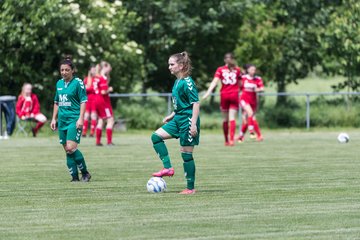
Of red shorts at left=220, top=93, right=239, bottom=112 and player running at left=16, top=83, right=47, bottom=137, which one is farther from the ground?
red shorts at left=220, top=93, right=239, bottom=112

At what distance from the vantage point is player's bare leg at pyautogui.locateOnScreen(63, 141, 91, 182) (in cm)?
1611

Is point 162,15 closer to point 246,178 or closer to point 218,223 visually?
point 246,178

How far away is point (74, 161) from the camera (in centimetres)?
1628

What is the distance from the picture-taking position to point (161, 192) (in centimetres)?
1437

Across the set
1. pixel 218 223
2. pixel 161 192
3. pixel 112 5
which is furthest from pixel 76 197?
pixel 112 5

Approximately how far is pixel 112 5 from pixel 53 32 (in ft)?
11.7

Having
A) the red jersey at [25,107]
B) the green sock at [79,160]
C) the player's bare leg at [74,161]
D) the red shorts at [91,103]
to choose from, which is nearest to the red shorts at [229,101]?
the red shorts at [91,103]

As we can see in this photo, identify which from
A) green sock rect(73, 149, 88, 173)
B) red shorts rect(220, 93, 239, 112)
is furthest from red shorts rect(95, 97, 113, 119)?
green sock rect(73, 149, 88, 173)

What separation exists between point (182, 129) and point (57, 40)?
78.9ft

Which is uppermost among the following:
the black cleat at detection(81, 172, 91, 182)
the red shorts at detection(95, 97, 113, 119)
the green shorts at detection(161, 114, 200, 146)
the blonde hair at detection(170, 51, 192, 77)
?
the blonde hair at detection(170, 51, 192, 77)

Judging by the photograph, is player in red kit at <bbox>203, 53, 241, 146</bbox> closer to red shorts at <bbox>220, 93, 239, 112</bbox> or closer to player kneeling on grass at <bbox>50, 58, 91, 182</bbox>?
red shorts at <bbox>220, 93, 239, 112</bbox>

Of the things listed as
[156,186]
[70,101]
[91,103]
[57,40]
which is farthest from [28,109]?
[156,186]

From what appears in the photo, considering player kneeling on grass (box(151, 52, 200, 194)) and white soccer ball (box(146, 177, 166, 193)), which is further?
white soccer ball (box(146, 177, 166, 193))

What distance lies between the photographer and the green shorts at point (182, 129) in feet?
46.3
